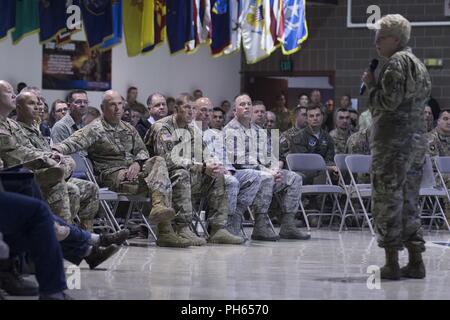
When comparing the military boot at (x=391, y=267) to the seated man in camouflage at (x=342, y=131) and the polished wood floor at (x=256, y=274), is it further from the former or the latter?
the seated man in camouflage at (x=342, y=131)

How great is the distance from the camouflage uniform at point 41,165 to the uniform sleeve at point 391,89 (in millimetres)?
2255

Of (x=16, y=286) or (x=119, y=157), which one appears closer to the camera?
(x=16, y=286)

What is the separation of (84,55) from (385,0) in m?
5.52

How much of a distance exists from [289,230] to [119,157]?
84.4 inches

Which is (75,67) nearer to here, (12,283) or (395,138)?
(395,138)

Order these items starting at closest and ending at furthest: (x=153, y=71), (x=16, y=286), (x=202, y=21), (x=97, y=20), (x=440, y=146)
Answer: (x=16, y=286) < (x=440, y=146) < (x=97, y=20) < (x=202, y=21) < (x=153, y=71)

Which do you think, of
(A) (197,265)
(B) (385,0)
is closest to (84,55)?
(B) (385,0)

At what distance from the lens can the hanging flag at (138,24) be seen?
1373 centimetres

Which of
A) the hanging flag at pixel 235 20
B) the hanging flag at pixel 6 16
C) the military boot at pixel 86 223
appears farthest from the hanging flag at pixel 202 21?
the military boot at pixel 86 223

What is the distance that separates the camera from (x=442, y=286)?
6.70 m

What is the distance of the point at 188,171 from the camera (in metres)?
9.52

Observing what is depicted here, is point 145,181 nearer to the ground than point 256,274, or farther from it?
farther from it

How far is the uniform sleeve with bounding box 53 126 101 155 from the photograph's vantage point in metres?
8.85

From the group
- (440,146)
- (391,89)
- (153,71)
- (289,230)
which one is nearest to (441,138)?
(440,146)
